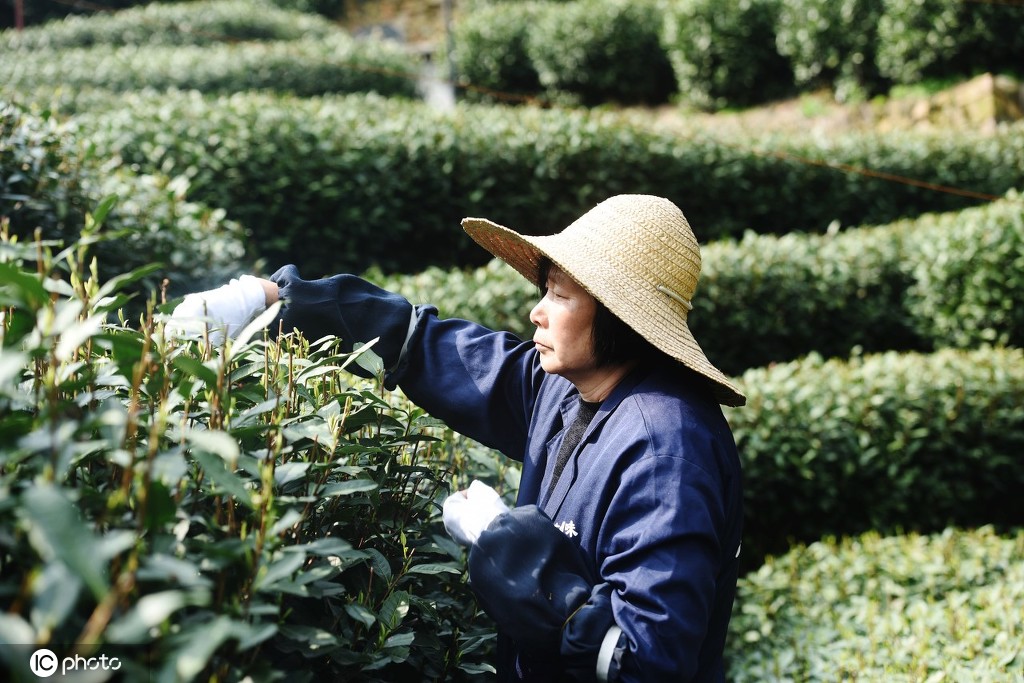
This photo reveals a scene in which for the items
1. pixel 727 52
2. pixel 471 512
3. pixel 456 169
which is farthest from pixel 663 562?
pixel 727 52

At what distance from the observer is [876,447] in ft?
13.6

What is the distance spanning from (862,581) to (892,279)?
2819 millimetres

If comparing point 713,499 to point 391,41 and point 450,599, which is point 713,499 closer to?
point 450,599

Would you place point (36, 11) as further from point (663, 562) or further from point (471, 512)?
point (663, 562)

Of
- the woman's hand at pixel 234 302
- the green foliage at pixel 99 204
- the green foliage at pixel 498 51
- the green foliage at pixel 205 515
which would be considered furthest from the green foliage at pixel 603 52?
the green foliage at pixel 205 515

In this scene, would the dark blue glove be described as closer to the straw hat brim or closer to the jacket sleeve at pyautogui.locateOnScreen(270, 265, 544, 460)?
the jacket sleeve at pyautogui.locateOnScreen(270, 265, 544, 460)

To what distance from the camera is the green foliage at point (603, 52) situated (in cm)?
1100

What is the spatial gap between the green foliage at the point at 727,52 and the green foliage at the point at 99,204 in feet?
26.5

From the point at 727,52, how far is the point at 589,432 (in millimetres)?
9428

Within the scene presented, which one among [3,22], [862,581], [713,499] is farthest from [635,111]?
[3,22]

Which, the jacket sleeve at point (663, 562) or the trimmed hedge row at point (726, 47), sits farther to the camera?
the trimmed hedge row at point (726, 47)

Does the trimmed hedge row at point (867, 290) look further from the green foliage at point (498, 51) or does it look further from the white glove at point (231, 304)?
the green foliage at point (498, 51)

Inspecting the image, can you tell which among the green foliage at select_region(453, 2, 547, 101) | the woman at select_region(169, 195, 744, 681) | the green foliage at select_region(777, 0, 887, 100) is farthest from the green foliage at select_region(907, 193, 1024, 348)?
the green foliage at select_region(453, 2, 547, 101)

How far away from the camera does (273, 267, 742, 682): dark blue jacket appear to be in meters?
1.44
